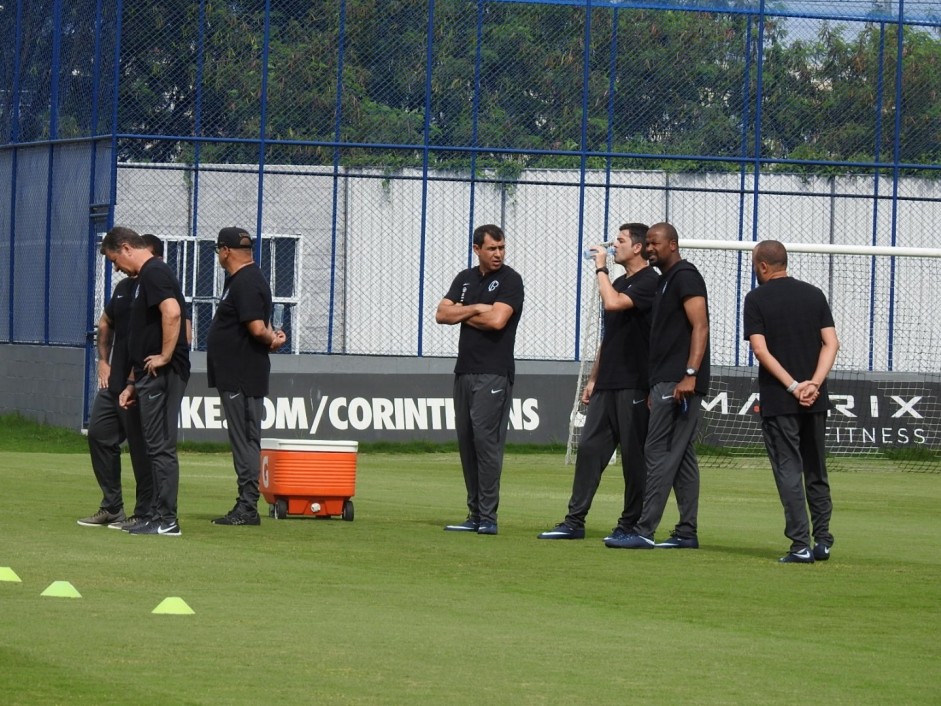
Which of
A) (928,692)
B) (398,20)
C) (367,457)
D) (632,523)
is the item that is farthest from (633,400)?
(398,20)

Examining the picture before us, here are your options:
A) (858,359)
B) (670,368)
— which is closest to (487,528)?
(670,368)

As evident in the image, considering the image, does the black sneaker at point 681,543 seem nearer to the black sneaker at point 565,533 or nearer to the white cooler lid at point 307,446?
the black sneaker at point 565,533

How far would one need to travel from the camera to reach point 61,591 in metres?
8.69

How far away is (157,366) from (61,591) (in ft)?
10.2

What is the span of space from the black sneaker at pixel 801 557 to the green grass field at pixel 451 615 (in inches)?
4.0

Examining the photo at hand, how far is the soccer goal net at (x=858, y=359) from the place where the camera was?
23.8 metres

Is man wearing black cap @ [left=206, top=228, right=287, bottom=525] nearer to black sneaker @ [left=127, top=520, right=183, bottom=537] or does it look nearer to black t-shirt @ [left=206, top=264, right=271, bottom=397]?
black t-shirt @ [left=206, top=264, right=271, bottom=397]

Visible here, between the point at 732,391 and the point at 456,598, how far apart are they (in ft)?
51.7

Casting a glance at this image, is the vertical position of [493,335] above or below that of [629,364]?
above

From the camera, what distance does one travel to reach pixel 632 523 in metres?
12.1

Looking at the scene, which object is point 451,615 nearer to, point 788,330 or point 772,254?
point 788,330

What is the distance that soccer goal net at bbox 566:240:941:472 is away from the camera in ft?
78.2

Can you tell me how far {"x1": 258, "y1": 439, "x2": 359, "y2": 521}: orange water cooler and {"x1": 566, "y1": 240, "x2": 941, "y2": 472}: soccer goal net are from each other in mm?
9308

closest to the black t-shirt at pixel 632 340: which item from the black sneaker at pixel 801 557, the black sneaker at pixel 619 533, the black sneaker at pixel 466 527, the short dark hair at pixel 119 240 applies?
the black sneaker at pixel 619 533
